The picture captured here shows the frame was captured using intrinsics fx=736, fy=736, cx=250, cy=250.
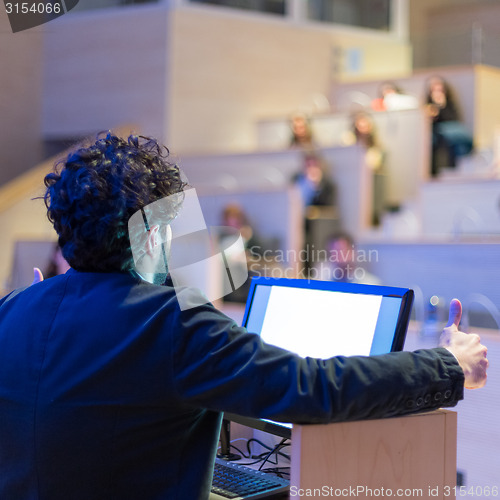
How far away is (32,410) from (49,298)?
0.51 feet

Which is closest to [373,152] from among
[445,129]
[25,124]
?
[445,129]

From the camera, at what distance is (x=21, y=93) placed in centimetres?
746

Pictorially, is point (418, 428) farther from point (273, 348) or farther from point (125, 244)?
point (125, 244)

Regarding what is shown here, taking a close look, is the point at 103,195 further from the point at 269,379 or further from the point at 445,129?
the point at 445,129

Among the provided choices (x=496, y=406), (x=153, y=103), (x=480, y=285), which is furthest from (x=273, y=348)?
(x=153, y=103)

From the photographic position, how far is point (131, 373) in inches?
37.9

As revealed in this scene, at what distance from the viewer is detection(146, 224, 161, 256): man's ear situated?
106cm

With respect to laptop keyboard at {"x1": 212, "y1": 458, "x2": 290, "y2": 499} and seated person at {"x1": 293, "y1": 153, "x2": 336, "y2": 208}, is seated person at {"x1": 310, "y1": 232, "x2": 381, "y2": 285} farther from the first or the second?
laptop keyboard at {"x1": 212, "y1": 458, "x2": 290, "y2": 499}

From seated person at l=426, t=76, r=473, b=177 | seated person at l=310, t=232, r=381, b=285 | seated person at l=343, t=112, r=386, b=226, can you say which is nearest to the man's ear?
seated person at l=310, t=232, r=381, b=285

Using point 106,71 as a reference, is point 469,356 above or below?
below

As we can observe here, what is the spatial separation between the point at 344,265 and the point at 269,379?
3.48 meters

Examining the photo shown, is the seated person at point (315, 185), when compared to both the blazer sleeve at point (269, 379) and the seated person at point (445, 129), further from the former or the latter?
the blazer sleeve at point (269, 379)

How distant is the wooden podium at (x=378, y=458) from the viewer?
3.19 ft

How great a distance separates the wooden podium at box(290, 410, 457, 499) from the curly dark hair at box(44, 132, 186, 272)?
36cm
